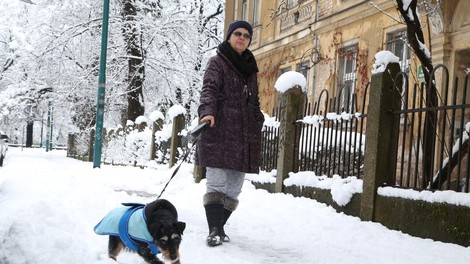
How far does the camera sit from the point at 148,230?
11.4ft

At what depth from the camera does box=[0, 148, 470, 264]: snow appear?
2982 mm

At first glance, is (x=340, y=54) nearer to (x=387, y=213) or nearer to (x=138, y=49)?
(x=387, y=213)

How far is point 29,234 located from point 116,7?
20829 mm

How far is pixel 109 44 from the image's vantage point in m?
22.6

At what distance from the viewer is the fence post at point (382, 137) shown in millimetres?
6184

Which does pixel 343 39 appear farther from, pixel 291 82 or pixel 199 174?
pixel 291 82

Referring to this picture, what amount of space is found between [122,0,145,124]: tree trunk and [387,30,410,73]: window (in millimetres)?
11935

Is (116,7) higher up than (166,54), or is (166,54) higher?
(116,7)

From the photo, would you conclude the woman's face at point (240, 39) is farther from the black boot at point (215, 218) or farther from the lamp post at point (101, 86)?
the lamp post at point (101, 86)

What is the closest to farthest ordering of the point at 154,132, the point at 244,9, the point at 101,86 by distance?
the point at 101,86 < the point at 154,132 < the point at 244,9

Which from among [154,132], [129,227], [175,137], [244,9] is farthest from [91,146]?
[129,227]

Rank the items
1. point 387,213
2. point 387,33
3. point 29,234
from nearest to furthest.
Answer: point 29,234 → point 387,213 → point 387,33

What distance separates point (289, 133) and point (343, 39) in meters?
6.14

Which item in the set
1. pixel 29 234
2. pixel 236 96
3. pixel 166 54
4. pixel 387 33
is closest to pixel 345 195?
pixel 236 96
